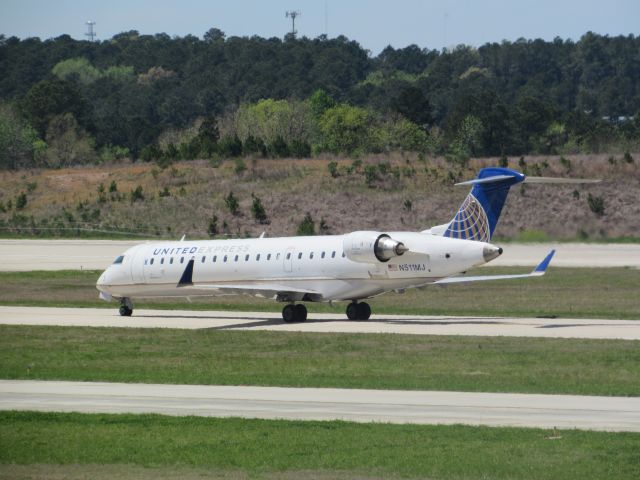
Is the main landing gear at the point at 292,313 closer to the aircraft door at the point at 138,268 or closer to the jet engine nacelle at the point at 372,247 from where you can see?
the jet engine nacelle at the point at 372,247

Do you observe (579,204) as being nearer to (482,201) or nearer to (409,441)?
(482,201)

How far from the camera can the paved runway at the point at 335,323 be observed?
37.8m

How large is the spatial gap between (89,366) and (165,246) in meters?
17.2

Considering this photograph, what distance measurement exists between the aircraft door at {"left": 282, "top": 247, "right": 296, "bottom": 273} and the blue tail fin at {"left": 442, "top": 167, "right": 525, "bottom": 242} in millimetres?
5563

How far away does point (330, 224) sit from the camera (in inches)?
3723

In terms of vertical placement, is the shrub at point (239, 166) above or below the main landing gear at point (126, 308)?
above

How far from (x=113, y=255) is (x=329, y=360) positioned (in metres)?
51.7

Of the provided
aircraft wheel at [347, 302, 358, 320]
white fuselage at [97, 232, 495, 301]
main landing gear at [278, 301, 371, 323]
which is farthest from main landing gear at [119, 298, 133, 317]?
aircraft wheel at [347, 302, 358, 320]

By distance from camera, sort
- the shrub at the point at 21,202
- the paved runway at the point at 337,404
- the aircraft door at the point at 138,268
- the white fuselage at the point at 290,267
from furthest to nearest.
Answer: the shrub at the point at 21,202 < the aircraft door at the point at 138,268 < the white fuselage at the point at 290,267 < the paved runway at the point at 337,404

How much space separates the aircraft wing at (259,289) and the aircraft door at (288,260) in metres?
0.58

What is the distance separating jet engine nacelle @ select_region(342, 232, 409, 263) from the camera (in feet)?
132

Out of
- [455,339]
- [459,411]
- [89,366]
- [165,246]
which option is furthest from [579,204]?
[459,411]

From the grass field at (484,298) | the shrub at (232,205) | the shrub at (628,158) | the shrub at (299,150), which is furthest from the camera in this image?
the shrub at (299,150)

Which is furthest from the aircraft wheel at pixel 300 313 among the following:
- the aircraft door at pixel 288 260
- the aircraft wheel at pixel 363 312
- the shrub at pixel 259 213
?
the shrub at pixel 259 213
